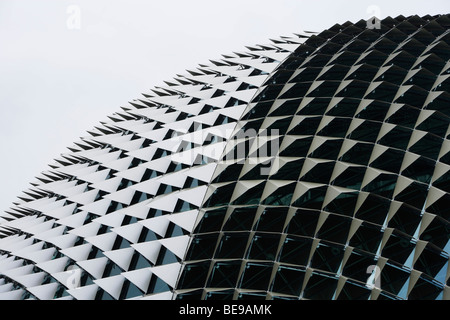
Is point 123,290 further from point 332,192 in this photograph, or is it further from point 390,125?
Result: point 390,125

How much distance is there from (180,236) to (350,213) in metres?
7.56

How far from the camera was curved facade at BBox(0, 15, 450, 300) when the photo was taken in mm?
18938

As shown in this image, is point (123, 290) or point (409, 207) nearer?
point (409, 207)

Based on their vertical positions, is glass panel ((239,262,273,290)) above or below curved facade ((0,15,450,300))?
below

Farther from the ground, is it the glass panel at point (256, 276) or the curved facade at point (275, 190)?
the curved facade at point (275, 190)

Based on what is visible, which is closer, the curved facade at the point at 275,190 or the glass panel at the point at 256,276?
the glass panel at the point at 256,276

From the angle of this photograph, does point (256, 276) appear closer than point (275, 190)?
Yes

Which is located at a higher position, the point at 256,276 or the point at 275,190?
the point at 275,190

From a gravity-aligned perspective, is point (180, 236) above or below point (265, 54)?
below

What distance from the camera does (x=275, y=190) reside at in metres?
21.2

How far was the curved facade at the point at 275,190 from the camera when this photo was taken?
62.1 feet

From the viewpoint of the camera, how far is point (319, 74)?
2916 centimetres

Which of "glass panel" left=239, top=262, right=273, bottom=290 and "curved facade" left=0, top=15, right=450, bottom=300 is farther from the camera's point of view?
"curved facade" left=0, top=15, right=450, bottom=300

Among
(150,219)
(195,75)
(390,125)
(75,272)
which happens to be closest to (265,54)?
(195,75)
